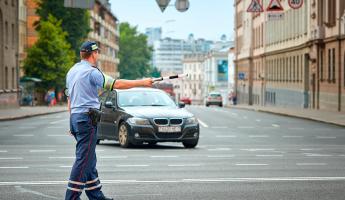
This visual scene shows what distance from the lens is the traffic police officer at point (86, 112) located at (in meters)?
10.5

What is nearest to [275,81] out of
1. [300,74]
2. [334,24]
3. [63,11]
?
[300,74]

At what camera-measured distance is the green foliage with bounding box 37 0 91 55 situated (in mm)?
102250

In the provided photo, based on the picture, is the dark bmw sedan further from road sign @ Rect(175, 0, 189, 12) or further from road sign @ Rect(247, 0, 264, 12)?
road sign @ Rect(175, 0, 189, 12)

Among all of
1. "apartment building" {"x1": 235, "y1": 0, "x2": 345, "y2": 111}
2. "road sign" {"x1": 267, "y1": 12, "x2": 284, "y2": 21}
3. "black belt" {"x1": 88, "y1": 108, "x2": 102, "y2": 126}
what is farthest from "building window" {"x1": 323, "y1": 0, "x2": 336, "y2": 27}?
"black belt" {"x1": 88, "y1": 108, "x2": 102, "y2": 126}

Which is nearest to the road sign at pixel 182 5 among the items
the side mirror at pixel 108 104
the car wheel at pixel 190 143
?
the side mirror at pixel 108 104

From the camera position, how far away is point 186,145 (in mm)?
23953

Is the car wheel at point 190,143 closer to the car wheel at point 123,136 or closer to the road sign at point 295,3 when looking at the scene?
the car wheel at point 123,136

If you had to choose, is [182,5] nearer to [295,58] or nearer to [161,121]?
[161,121]

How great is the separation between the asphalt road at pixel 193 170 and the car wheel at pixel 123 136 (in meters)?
0.38

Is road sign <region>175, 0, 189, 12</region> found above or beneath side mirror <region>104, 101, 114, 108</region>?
above

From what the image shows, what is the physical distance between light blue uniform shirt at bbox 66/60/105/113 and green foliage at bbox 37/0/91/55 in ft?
302

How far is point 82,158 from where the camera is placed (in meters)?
10.6

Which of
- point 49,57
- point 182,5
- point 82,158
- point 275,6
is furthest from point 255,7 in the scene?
point 49,57

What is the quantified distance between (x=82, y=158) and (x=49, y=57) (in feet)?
267
